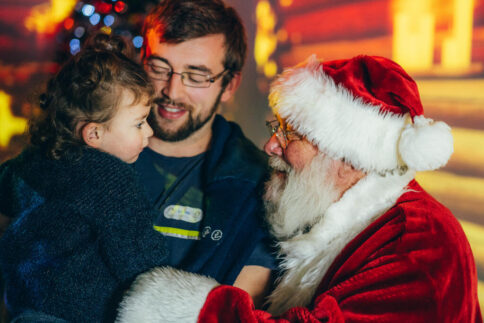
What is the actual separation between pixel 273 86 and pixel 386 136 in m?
0.50

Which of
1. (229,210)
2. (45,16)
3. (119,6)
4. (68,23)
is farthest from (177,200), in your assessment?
(45,16)

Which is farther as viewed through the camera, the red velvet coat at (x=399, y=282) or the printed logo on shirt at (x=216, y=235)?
the printed logo on shirt at (x=216, y=235)

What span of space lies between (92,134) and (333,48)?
2.18 meters

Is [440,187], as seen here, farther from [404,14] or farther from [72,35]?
[72,35]

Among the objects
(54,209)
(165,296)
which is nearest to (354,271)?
(165,296)

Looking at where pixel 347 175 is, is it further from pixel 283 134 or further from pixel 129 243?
pixel 129 243

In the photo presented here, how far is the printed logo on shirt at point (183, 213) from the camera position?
6.22 feet

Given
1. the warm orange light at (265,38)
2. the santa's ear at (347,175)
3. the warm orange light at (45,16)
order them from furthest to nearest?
the warm orange light at (45,16) → the warm orange light at (265,38) → the santa's ear at (347,175)

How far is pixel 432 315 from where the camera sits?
3.92ft

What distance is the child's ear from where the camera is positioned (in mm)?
1621

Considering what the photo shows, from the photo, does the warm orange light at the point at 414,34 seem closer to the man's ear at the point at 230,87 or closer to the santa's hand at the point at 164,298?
the man's ear at the point at 230,87

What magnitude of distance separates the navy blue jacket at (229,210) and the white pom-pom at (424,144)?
2.25 ft

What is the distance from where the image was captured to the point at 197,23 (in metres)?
2.12

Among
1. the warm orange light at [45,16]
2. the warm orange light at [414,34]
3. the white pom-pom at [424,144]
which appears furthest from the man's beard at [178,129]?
the warm orange light at [45,16]
